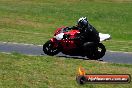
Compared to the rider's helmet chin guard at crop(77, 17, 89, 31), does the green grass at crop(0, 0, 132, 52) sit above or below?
below

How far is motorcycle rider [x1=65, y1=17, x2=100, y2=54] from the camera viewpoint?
18891 millimetres

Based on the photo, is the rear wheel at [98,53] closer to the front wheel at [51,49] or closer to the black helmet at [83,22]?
the black helmet at [83,22]

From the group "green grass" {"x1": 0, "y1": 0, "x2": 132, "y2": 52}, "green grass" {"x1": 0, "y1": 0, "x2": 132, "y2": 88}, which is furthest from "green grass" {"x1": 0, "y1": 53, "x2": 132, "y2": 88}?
"green grass" {"x1": 0, "y1": 0, "x2": 132, "y2": 52}

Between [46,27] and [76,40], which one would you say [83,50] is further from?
[46,27]

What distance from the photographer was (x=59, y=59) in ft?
59.6

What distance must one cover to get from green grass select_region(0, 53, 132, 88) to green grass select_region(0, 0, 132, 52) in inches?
525

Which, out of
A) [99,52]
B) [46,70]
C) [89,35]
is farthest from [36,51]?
[46,70]

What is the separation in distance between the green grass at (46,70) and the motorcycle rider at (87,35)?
1.13 metres

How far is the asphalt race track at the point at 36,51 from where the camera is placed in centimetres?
1963

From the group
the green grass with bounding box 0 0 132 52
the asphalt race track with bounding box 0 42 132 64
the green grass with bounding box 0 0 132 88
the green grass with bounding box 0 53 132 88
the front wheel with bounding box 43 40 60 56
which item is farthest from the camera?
the green grass with bounding box 0 0 132 52

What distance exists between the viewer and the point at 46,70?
51.4ft

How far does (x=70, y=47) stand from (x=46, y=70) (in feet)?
12.6

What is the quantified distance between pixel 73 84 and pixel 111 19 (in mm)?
29240

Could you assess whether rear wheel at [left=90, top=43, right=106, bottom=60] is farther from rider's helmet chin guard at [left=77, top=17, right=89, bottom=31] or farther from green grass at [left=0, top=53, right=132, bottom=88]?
rider's helmet chin guard at [left=77, top=17, right=89, bottom=31]
